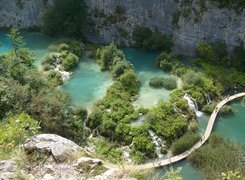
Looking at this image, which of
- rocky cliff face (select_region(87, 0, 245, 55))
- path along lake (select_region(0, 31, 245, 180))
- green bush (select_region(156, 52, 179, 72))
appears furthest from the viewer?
rocky cliff face (select_region(87, 0, 245, 55))

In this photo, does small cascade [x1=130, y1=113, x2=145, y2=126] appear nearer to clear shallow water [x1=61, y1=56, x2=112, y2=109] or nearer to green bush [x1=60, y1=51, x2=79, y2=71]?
clear shallow water [x1=61, y1=56, x2=112, y2=109]

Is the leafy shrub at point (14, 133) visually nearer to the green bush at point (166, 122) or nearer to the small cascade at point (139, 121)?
the green bush at point (166, 122)

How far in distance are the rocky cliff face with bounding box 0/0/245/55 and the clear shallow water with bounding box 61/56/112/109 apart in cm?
564

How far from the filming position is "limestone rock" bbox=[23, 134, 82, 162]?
8133mm

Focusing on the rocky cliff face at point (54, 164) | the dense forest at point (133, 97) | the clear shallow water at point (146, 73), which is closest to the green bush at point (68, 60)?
the dense forest at point (133, 97)

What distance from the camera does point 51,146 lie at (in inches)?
326

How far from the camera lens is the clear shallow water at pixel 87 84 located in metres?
32.9

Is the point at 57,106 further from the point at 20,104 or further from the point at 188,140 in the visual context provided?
the point at 188,140

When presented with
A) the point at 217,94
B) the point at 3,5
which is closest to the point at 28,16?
the point at 3,5

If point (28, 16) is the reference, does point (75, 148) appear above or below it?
above

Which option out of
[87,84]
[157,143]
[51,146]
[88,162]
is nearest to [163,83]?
[87,84]

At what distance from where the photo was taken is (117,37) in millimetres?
42625

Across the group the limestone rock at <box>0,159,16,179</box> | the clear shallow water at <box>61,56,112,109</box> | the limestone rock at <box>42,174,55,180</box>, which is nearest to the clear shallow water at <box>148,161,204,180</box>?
the clear shallow water at <box>61,56,112,109</box>

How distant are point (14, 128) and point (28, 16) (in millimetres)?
40551
